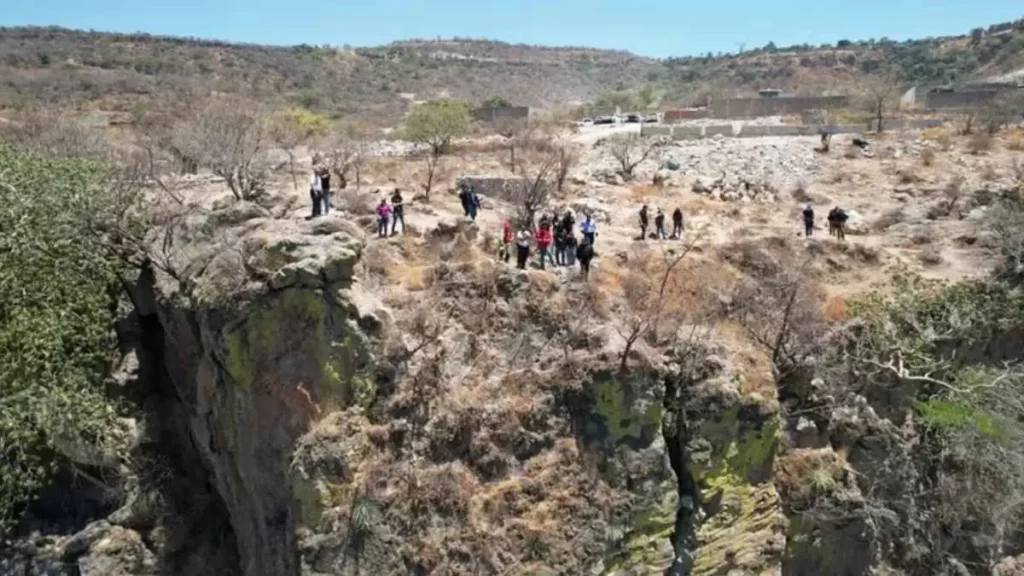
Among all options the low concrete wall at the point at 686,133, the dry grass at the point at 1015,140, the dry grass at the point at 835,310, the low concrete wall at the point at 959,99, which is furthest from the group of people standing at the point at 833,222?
the low concrete wall at the point at 959,99

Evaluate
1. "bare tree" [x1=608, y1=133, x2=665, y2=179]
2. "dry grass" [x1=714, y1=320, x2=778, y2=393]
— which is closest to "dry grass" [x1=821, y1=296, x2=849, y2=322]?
"dry grass" [x1=714, y1=320, x2=778, y2=393]

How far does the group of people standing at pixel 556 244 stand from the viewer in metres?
15.3

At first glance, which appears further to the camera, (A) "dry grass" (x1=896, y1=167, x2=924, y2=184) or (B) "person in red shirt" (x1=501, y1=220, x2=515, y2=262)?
(A) "dry grass" (x1=896, y1=167, x2=924, y2=184)

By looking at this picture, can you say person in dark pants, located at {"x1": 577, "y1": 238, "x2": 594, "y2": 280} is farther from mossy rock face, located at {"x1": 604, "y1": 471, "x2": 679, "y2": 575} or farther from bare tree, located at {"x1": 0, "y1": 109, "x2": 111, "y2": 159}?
bare tree, located at {"x1": 0, "y1": 109, "x2": 111, "y2": 159}

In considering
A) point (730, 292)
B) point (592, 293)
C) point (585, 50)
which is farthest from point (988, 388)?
point (585, 50)

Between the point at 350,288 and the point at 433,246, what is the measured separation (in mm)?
4248

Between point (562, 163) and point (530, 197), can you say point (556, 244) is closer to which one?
point (530, 197)

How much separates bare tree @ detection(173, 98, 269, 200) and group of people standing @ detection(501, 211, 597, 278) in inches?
250

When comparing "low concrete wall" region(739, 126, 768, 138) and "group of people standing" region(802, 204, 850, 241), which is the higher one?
"low concrete wall" region(739, 126, 768, 138)

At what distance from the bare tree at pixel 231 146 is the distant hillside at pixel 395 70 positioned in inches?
798

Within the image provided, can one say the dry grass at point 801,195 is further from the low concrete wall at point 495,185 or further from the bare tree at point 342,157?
the bare tree at point 342,157

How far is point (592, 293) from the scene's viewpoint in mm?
14945

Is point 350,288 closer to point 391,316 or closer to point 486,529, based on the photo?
point 391,316

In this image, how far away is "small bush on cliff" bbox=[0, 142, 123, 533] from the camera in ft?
42.7
